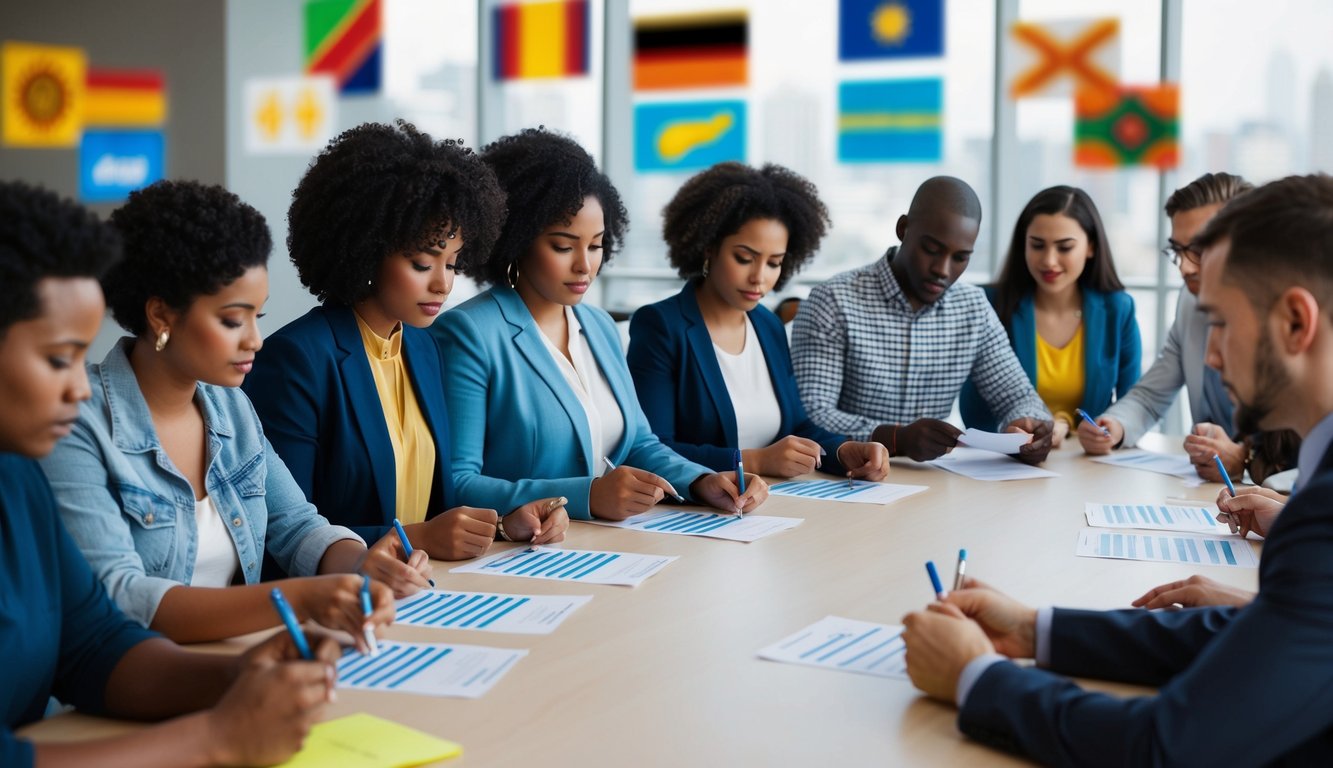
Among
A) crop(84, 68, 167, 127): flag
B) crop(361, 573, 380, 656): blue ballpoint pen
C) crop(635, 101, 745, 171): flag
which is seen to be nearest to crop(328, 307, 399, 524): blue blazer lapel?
crop(361, 573, 380, 656): blue ballpoint pen

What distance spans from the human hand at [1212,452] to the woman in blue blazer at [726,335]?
84 centimetres

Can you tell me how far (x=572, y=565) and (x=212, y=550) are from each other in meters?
0.57

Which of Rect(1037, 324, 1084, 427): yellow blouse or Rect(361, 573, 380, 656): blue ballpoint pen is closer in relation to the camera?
Rect(361, 573, 380, 656): blue ballpoint pen

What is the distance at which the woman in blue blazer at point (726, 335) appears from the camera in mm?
3238

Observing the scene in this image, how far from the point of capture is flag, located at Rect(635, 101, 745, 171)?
6.70 m

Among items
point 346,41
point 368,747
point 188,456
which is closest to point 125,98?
point 346,41

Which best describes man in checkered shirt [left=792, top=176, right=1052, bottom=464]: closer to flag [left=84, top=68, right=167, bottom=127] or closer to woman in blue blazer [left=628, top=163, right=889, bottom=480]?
woman in blue blazer [left=628, top=163, right=889, bottom=480]

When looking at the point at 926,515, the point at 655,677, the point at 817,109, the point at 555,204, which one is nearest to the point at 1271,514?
the point at 926,515

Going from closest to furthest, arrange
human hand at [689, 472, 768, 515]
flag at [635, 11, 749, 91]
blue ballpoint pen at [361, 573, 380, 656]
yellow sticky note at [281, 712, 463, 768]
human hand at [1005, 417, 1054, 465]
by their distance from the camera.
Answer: yellow sticky note at [281, 712, 463, 768]
blue ballpoint pen at [361, 573, 380, 656]
human hand at [689, 472, 768, 515]
human hand at [1005, 417, 1054, 465]
flag at [635, 11, 749, 91]

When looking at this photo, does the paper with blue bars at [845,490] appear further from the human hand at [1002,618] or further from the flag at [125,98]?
the flag at [125,98]

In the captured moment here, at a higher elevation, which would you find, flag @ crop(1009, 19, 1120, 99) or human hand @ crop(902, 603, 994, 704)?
flag @ crop(1009, 19, 1120, 99)

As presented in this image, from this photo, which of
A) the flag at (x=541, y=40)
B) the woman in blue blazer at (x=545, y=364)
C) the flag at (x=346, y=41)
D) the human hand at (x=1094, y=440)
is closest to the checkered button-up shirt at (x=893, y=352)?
the human hand at (x=1094, y=440)

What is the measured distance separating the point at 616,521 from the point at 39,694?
1228mm

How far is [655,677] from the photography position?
1554 millimetres
